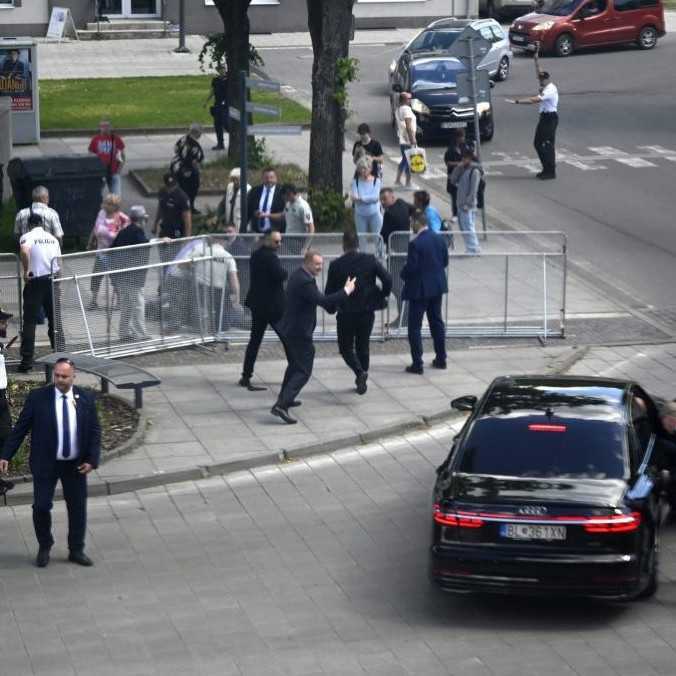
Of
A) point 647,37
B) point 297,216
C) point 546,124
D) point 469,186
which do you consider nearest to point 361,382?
point 297,216

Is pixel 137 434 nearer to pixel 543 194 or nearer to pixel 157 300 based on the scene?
pixel 157 300

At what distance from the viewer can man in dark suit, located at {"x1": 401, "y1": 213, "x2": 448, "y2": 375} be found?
57.5 feet

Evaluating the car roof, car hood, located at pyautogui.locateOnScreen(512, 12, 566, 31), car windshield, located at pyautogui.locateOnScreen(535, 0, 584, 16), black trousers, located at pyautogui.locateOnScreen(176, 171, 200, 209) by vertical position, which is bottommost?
the car roof

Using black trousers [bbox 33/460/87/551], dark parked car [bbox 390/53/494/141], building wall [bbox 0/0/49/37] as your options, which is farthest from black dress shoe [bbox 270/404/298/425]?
building wall [bbox 0/0/49/37]

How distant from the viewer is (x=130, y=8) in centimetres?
4916

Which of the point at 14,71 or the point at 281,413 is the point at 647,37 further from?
the point at 281,413

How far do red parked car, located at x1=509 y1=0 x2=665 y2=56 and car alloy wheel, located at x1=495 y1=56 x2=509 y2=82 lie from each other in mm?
3589

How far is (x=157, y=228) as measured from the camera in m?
21.4

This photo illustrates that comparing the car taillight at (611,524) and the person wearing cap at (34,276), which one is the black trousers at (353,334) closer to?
the person wearing cap at (34,276)

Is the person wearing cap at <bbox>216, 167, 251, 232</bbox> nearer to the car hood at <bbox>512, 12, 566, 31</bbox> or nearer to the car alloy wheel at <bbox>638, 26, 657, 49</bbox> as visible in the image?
the car hood at <bbox>512, 12, 566, 31</bbox>

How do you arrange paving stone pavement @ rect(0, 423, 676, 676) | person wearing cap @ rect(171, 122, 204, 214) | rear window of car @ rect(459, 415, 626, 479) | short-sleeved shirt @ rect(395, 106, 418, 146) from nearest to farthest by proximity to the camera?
paving stone pavement @ rect(0, 423, 676, 676) < rear window of car @ rect(459, 415, 626, 479) < person wearing cap @ rect(171, 122, 204, 214) < short-sleeved shirt @ rect(395, 106, 418, 146)

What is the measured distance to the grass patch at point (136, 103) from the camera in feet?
114

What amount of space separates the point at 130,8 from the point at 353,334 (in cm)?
3438

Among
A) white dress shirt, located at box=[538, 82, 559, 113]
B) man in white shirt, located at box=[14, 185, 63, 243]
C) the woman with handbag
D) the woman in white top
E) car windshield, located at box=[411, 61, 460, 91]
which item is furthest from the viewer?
car windshield, located at box=[411, 61, 460, 91]
